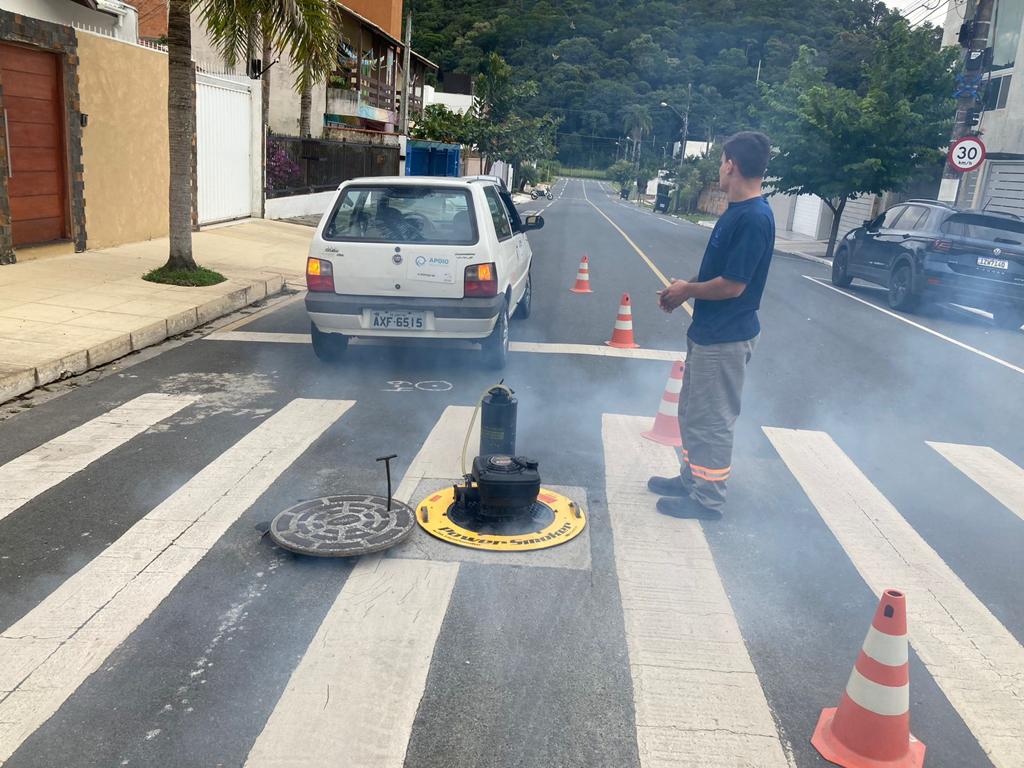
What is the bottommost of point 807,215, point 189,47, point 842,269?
point 842,269

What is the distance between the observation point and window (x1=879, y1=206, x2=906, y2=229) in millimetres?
15676

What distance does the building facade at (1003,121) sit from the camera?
24500 millimetres

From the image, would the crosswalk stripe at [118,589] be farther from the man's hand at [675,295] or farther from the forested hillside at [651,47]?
the forested hillside at [651,47]

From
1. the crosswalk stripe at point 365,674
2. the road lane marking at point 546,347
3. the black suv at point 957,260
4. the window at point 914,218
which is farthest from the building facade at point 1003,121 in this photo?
the crosswalk stripe at point 365,674

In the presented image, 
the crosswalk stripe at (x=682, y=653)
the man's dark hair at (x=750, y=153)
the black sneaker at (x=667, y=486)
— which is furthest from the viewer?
the black sneaker at (x=667, y=486)

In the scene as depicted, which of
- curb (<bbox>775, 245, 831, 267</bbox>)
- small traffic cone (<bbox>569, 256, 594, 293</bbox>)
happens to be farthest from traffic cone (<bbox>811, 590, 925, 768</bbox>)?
curb (<bbox>775, 245, 831, 267</bbox>)

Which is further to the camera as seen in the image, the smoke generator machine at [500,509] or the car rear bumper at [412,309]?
the car rear bumper at [412,309]

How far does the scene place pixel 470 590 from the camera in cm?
405

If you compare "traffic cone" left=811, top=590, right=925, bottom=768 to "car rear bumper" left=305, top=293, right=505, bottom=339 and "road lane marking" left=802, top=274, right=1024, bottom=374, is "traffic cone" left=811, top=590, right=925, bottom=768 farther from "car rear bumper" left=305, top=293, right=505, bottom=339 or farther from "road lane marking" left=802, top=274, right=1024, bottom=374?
"road lane marking" left=802, top=274, right=1024, bottom=374

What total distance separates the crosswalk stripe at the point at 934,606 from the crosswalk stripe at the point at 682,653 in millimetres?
770

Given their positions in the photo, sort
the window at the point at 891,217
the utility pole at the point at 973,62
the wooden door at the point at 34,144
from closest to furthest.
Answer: the wooden door at the point at 34,144 < the window at the point at 891,217 < the utility pole at the point at 973,62

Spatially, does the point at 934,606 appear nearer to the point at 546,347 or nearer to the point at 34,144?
the point at 546,347

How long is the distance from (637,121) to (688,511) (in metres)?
124

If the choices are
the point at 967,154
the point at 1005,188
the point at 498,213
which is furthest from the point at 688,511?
the point at 1005,188
